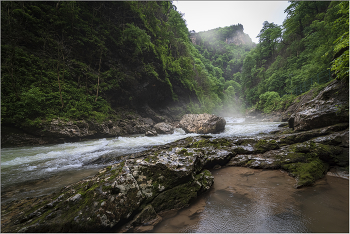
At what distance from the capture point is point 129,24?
18719mm

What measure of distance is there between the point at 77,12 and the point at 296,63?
33.5 metres

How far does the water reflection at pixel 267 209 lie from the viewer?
2.23 m

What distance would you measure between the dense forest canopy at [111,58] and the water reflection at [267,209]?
17.7 feet

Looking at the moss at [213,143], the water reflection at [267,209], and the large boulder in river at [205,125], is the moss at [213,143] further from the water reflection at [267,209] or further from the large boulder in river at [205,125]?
the large boulder in river at [205,125]

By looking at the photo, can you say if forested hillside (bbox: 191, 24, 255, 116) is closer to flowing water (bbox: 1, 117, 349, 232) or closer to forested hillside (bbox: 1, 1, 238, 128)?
forested hillside (bbox: 1, 1, 238, 128)

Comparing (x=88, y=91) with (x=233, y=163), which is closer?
(x=233, y=163)

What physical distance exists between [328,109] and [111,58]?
2037 cm

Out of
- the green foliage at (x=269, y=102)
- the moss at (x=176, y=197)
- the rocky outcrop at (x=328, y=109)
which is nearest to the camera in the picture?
the moss at (x=176, y=197)

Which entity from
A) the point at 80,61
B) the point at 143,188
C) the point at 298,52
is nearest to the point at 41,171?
the point at 143,188

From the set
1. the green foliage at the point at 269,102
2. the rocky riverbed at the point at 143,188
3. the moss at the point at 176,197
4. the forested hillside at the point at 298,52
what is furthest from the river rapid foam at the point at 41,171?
the green foliage at the point at 269,102

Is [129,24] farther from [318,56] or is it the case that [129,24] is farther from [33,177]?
[318,56]

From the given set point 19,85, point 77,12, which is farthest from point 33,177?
point 77,12

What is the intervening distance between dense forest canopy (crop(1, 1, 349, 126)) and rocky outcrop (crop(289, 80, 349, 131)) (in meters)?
0.71

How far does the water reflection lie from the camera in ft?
7.32
